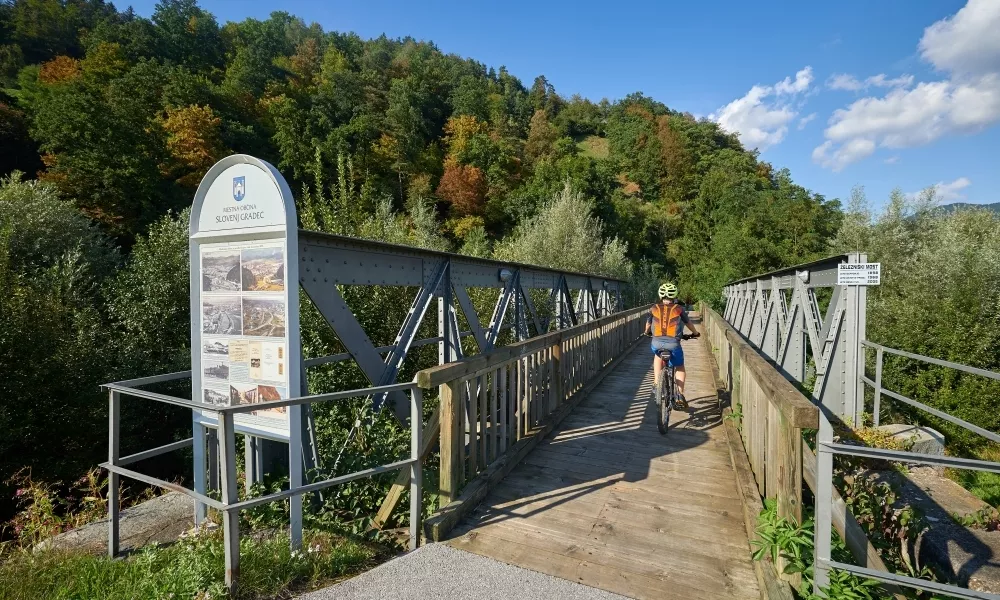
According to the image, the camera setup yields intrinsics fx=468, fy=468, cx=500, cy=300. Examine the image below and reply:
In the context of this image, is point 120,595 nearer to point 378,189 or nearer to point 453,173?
point 378,189

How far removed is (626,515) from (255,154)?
142ft

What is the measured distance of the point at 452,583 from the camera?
263cm

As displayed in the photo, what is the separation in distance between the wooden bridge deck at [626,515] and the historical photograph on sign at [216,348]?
7.28 ft

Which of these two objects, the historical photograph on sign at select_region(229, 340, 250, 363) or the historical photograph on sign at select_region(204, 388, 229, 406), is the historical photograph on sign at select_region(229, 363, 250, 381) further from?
the historical photograph on sign at select_region(204, 388, 229, 406)

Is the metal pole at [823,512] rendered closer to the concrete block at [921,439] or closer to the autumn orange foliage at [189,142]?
the concrete block at [921,439]

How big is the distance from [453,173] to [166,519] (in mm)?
45281

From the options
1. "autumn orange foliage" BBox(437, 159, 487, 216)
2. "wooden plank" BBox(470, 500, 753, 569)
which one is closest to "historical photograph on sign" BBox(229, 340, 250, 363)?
"wooden plank" BBox(470, 500, 753, 569)

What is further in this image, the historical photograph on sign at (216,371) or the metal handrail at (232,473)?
the historical photograph on sign at (216,371)

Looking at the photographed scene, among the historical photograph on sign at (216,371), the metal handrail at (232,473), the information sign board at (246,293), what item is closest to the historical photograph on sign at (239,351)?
the information sign board at (246,293)

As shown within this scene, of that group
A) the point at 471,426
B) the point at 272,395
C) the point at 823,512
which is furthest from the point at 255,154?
the point at 823,512

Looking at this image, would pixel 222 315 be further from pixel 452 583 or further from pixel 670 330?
pixel 670 330

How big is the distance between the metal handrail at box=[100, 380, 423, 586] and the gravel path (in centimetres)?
34

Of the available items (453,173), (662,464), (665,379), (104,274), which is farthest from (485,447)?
(453,173)

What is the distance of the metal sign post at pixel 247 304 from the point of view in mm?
3271
